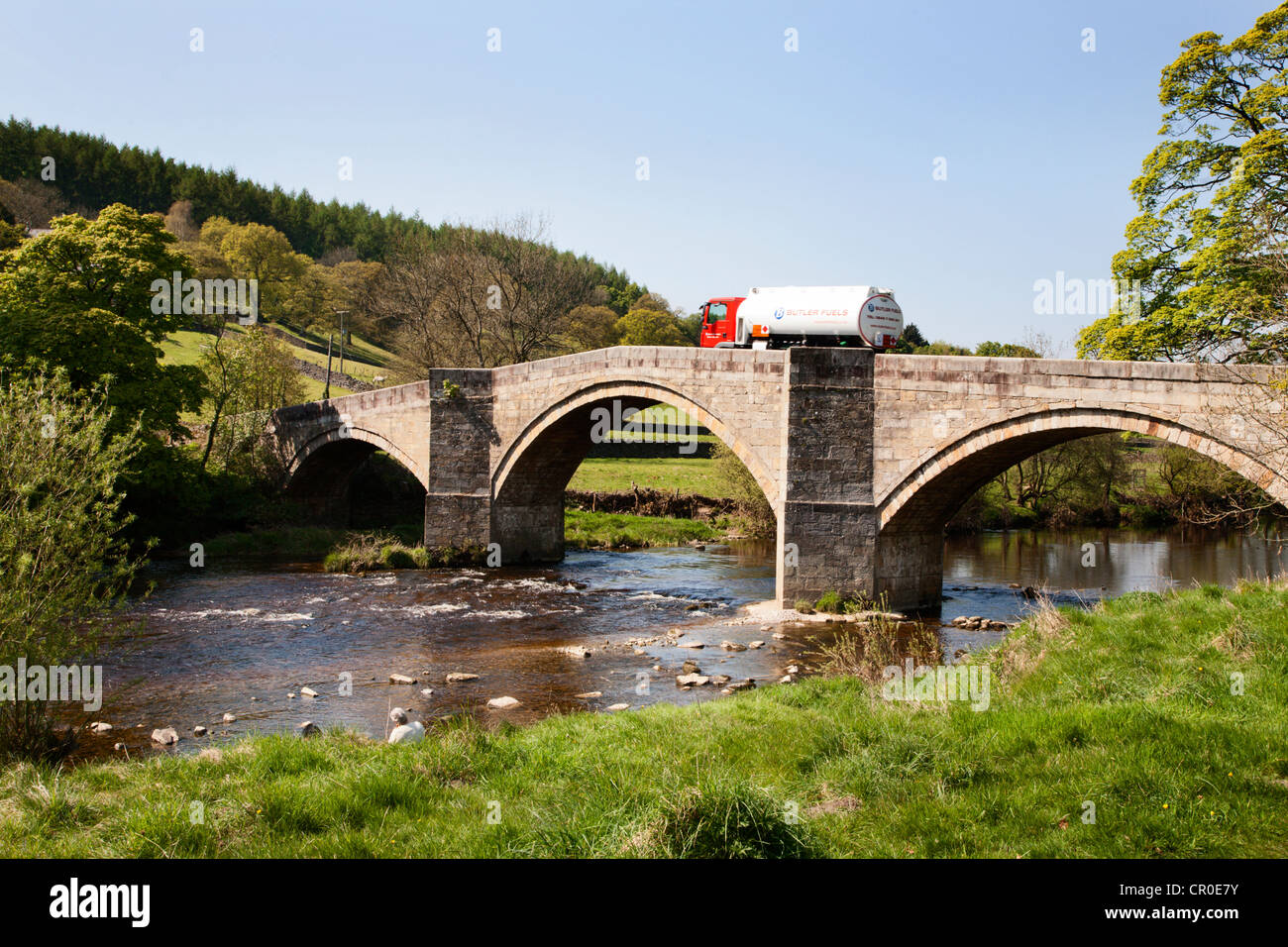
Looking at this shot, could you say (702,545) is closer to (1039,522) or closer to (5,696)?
(1039,522)

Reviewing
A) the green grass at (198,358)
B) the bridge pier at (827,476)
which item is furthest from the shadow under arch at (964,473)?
the green grass at (198,358)

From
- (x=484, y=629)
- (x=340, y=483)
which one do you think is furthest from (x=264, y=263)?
(x=484, y=629)

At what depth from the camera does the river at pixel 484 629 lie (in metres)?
11.0

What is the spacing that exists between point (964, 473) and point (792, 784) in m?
11.3

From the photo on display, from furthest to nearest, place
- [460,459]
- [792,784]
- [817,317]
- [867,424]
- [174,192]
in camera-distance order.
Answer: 1. [174,192]
2. [460,459]
3. [817,317]
4. [867,424]
5. [792,784]

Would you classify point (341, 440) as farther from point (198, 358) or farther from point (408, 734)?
point (408, 734)

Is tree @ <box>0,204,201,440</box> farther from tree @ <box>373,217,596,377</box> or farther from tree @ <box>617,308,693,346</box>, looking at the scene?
tree @ <box>617,308,693,346</box>

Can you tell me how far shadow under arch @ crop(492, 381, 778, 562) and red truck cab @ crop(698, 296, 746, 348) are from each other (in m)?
2.10

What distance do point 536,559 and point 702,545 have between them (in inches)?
227

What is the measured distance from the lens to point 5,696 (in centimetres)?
763

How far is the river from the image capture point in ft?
36.2

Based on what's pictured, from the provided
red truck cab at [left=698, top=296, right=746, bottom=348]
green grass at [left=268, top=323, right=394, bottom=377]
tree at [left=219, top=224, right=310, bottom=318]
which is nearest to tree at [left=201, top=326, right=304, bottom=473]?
red truck cab at [left=698, top=296, right=746, bottom=348]

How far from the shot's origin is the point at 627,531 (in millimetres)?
28609

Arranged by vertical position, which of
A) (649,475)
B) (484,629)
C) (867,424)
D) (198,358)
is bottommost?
(484,629)
